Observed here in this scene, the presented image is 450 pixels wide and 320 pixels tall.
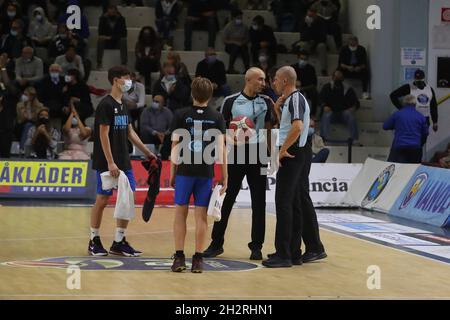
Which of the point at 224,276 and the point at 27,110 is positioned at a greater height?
the point at 27,110

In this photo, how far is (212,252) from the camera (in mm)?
12219

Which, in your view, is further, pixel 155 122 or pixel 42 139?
pixel 155 122

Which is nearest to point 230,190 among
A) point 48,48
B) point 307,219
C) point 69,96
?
point 307,219

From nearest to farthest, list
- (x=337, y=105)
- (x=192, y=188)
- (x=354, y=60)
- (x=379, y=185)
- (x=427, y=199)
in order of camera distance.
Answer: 1. (x=192, y=188)
2. (x=427, y=199)
3. (x=379, y=185)
4. (x=337, y=105)
5. (x=354, y=60)

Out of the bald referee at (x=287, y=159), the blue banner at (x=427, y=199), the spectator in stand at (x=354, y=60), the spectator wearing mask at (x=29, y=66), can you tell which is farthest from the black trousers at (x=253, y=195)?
the spectator in stand at (x=354, y=60)

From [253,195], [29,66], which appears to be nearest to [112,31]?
[29,66]

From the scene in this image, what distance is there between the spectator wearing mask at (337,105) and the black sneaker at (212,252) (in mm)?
13023

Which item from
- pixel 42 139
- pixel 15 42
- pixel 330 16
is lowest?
pixel 42 139

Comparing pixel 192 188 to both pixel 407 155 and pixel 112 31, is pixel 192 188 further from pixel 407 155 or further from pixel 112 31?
pixel 112 31

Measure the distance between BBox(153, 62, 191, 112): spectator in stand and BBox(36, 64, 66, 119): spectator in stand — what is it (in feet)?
7.34

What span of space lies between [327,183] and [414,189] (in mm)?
2864

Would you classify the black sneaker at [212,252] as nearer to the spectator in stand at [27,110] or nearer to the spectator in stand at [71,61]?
the spectator in stand at [27,110]

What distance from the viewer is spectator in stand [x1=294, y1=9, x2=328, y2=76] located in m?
26.7

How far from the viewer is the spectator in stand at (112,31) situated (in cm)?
2569
